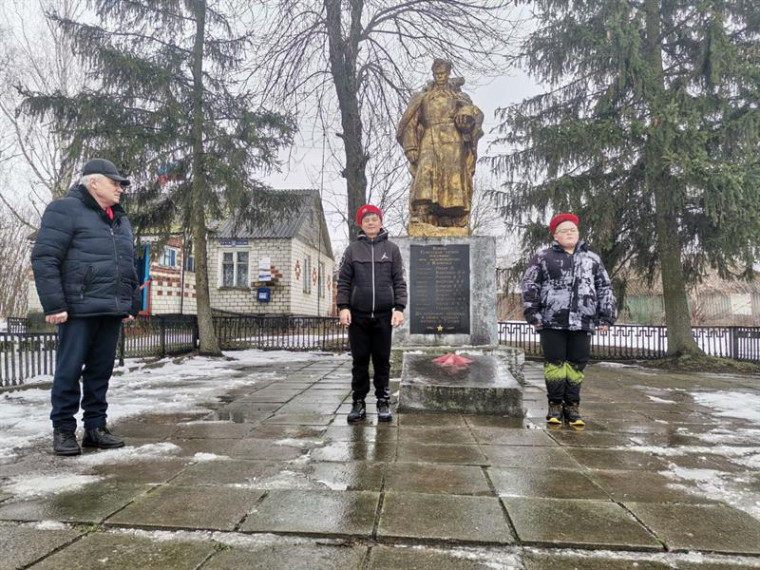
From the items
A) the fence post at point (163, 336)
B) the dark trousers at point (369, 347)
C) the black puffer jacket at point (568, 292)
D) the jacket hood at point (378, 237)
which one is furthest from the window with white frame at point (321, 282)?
the black puffer jacket at point (568, 292)

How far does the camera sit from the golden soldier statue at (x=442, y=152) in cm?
713

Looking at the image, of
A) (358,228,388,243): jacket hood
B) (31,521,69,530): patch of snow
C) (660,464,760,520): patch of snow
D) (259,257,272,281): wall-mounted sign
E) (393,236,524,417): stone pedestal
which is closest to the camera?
(31,521,69,530): patch of snow

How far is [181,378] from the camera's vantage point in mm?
7402

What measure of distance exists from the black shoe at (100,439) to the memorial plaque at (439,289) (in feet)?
13.2

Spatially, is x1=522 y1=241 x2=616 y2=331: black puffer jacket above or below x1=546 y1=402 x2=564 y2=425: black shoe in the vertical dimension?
above

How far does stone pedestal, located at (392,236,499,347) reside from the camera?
671 centimetres

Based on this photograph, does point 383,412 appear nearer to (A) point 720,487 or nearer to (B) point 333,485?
(B) point 333,485

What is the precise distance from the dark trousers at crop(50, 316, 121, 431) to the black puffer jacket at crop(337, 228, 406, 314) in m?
1.79

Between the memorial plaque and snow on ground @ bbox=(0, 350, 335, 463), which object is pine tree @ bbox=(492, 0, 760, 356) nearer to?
the memorial plaque

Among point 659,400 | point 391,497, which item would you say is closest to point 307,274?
point 659,400

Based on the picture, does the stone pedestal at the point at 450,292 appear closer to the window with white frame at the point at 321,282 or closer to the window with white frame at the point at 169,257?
the window with white frame at the point at 169,257

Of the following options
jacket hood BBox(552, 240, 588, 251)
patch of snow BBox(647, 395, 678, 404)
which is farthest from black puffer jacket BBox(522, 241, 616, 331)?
patch of snow BBox(647, 395, 678, 404)

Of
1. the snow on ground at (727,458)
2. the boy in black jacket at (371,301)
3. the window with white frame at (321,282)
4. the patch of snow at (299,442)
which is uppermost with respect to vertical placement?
the window with white frame at (321,282)

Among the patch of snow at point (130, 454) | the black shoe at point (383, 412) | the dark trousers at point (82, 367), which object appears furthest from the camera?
the black shoe at point (383, 412)
